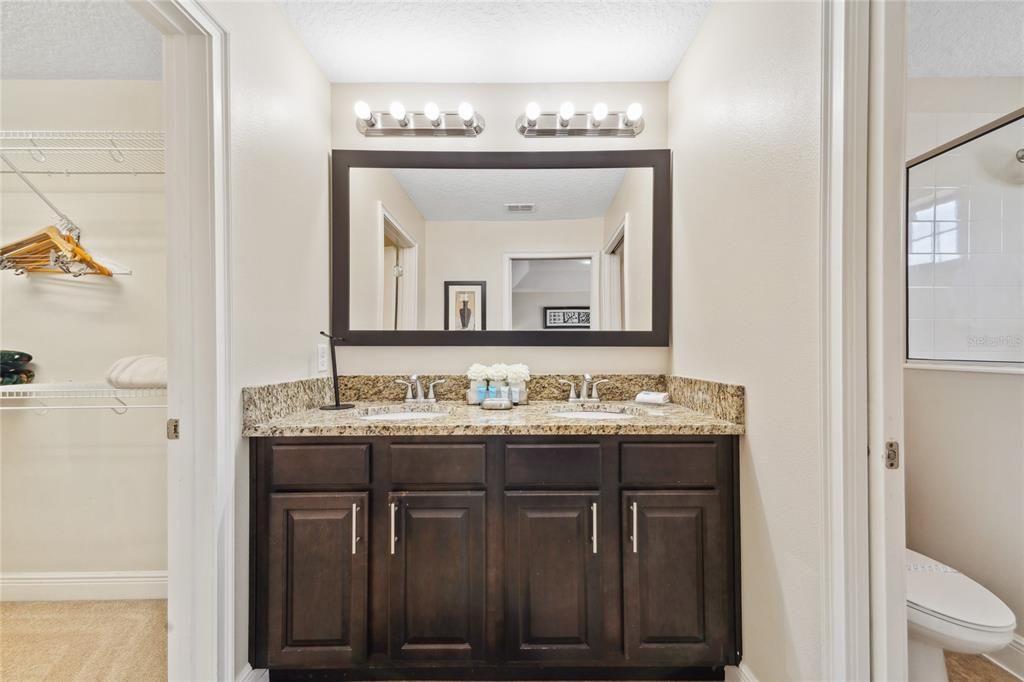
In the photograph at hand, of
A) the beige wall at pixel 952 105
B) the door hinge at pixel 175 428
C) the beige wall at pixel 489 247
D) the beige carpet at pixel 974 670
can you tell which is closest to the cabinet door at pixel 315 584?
the door hinge at pixel 175 428

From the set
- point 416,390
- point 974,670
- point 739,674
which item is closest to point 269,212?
point 416,390

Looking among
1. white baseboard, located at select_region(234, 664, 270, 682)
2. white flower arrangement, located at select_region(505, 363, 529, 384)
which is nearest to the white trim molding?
white flower arrangement, located at select_region(505, 363, 529, 384)

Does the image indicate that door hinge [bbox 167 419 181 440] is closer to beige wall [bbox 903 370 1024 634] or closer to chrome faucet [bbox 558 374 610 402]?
chrome faucet [bbox 558 374 610 402]

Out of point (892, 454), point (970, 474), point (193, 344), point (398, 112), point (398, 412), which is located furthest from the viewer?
point (398, 112)


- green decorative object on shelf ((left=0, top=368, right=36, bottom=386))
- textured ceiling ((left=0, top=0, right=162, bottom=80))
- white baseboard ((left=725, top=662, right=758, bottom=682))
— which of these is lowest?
white baseboard ((left=725, top=662, right=758, bottom=682))

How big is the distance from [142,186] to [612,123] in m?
2.21

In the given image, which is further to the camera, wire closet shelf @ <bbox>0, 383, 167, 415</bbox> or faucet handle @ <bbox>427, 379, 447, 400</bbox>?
faucet handle @ <bbox>427, 379, 447, 400</bbox>

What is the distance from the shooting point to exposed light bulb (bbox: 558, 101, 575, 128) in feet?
7.18

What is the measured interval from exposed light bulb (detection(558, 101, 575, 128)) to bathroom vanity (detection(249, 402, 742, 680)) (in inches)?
56.9

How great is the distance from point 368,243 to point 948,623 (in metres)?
2.45

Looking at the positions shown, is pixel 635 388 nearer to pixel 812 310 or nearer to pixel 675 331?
pixel 675 331

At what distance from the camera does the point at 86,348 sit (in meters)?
2.15

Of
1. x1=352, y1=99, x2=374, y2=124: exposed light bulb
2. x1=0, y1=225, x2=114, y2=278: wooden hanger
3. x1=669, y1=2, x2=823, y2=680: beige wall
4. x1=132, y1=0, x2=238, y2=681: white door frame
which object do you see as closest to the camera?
x1=669, y1=2, x2=823, y2=680: beige wall

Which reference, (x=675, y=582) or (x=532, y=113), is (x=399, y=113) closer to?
(x=532, y=113)
